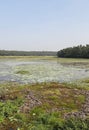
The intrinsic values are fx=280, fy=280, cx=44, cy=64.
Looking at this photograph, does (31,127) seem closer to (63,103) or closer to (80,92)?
(63,103)

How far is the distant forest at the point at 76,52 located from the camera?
409 feet

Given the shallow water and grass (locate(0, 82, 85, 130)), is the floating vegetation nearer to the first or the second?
the shallow water

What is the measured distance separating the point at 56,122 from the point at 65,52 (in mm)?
132202

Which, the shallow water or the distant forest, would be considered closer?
the shallow water

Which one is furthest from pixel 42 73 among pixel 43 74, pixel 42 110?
pixel 42 110

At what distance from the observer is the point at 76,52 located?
435ft

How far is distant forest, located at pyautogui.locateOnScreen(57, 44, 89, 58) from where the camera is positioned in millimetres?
124694

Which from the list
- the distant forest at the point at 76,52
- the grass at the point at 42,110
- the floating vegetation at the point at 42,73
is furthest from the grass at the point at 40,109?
the distant forest at the point at 76,52

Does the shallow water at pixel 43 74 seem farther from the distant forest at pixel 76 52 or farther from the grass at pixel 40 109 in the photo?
the distant forest at pixel 76 52

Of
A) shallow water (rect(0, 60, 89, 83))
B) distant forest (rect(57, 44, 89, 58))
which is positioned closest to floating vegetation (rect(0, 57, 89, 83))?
shallow water (rect(0, 60, 89, 83))

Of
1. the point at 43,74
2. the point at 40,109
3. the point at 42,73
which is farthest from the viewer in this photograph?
the point at 42,73

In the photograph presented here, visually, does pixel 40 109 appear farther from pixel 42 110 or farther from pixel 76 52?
pixel 76 52

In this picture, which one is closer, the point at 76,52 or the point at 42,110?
the point at 42,110

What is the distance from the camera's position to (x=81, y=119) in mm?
12945
